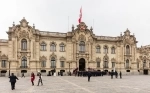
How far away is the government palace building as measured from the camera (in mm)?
54625

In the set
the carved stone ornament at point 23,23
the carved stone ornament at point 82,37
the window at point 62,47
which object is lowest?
the window at point 62,47

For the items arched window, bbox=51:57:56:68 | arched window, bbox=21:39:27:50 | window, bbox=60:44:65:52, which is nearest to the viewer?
arched window, bbox=21:39:27:50

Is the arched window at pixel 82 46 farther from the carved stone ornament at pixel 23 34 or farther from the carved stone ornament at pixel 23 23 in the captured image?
the carved stone ornament at pixel 23 23

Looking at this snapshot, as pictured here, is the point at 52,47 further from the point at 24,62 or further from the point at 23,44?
the point at 24,62

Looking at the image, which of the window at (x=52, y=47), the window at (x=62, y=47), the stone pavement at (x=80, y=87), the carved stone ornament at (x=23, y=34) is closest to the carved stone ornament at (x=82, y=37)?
the window at (x=62, y=47)

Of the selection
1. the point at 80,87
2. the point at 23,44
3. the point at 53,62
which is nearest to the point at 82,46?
the point at 53,62

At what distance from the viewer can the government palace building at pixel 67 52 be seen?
5462 centimetres

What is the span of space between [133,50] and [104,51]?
9753mm

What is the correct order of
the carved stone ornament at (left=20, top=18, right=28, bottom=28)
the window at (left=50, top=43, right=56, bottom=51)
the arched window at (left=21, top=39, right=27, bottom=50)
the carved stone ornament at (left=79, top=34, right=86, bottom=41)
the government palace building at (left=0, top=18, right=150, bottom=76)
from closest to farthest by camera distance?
the government palace building at (left=0, top=18, right=150, bottom=76) → the carved stone ornament at (left=20, top=18, right=28, bottom=28) → the arched window at (left=21, top=39, right=27, bottom=50) → the window at (left=50, top=43, right=56, bottom=51) → the carved stone ornament at (left=79, top=34, right=86, bottom=41)

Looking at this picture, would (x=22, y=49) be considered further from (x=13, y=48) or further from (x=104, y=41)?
(x=104, y=41)

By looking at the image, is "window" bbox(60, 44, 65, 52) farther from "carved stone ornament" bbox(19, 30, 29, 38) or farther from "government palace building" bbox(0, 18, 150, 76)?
"carved stone ornament" bbox(19, 30, 29, 38)

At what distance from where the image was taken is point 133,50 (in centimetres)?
6812

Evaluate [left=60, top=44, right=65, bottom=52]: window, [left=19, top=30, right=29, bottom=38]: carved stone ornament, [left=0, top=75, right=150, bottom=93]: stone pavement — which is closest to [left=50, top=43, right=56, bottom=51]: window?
[left=60, top=44, right=65, bottom=52]: window

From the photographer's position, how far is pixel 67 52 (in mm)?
59906
